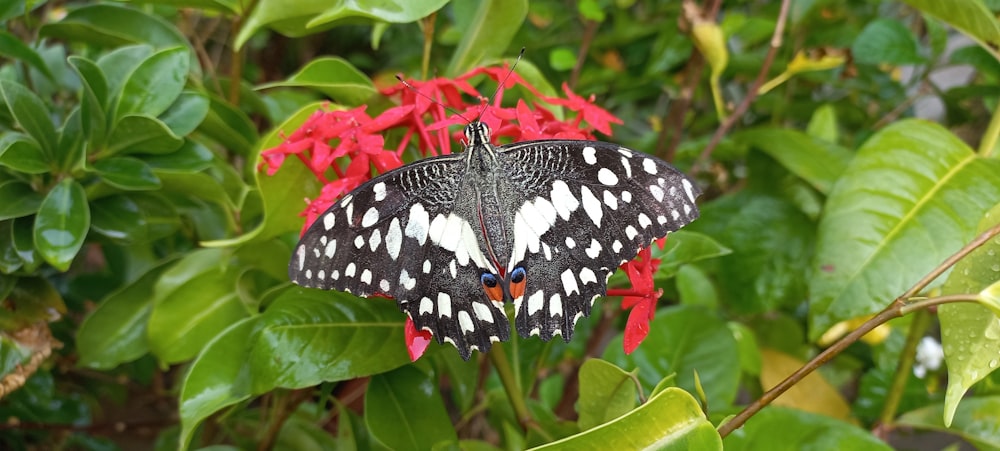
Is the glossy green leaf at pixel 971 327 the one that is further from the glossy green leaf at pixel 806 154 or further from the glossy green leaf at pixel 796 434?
the glossy green leaf at pixel 806 154

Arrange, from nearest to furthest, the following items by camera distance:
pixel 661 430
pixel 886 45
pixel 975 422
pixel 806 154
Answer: pixel 661 430 → pixel 975 422 → pixel 806 154 → pixel 886 45

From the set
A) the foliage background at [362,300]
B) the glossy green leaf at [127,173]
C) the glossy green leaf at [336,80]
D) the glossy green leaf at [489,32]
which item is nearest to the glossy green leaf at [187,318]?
the foliage background at [362,300]

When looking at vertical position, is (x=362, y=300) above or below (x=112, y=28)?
below

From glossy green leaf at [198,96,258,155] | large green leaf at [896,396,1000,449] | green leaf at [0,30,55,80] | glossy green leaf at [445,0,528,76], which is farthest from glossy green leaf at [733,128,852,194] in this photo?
green leaf at [0,30,55,80]

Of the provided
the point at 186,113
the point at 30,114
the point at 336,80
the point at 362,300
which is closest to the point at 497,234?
the point at 362,300

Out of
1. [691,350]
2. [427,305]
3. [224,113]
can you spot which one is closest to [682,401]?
[427,305]

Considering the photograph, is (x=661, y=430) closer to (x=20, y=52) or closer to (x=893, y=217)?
(x=893, y=217)

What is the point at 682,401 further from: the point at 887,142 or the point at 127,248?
the point at 127,248

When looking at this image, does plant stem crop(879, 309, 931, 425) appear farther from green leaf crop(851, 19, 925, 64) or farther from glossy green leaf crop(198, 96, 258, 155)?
glossy green leaf crop(198, 96, 258, 155)
